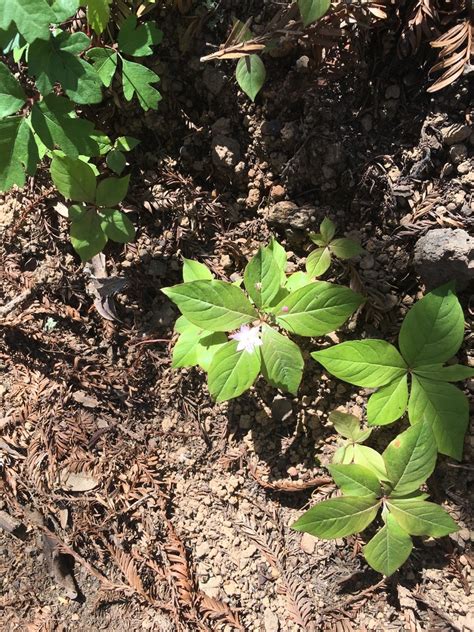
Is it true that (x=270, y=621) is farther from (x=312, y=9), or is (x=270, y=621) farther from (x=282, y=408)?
(x=312, y=9)

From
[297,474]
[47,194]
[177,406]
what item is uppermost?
[47,194]

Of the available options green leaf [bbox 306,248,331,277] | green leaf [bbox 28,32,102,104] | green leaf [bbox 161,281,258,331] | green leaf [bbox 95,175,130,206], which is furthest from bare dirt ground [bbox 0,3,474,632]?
green leaf [bbox 28,32,102,104]

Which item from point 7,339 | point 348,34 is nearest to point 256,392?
point 7,339

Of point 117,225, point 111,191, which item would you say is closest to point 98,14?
point 111,191

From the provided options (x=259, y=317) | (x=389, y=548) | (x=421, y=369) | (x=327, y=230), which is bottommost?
(x=389, y=548)

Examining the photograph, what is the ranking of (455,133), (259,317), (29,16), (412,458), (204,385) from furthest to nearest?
(204,385) < (259,317) < (455,133) < (412,458) < (29,16)

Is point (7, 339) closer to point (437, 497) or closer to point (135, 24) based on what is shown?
point (135, 24)

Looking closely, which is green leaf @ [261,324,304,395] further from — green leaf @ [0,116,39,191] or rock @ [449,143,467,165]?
green leaf @ [0,116,39,191]
